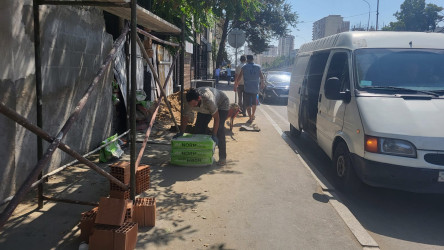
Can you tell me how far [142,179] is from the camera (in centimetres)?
464

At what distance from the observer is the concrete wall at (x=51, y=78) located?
417 centimetres

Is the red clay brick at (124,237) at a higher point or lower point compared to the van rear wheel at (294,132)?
lower

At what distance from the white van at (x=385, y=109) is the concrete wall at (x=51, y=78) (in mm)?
3751

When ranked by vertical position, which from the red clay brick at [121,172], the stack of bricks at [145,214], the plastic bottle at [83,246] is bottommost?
the plastic bottle at [83,246]

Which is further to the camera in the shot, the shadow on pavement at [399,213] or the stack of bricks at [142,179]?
the stack of bricks at [142,179]

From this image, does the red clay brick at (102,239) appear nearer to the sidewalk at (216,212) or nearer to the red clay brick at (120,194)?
the sidewalk at (216,212)

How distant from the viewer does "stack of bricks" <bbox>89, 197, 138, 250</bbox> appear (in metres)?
3.29

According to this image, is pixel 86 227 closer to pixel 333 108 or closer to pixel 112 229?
pixel 112 229

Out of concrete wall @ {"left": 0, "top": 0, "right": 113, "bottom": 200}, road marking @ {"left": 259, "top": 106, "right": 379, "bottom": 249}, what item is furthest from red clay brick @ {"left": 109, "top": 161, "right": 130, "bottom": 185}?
road marking @ {"left": 259, "top": 106, "right": 379, "bottom": 249}

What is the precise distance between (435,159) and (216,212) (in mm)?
2551

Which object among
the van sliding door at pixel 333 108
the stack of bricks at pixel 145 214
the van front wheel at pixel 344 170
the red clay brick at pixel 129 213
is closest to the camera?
the red clay brick at pixel 129 213

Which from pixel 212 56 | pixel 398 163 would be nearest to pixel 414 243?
pixel 398 163

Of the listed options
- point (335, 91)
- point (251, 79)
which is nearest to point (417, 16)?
point (251, 79)

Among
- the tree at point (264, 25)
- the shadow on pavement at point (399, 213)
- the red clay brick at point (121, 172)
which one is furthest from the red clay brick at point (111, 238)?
the tree at point (264, 25)
